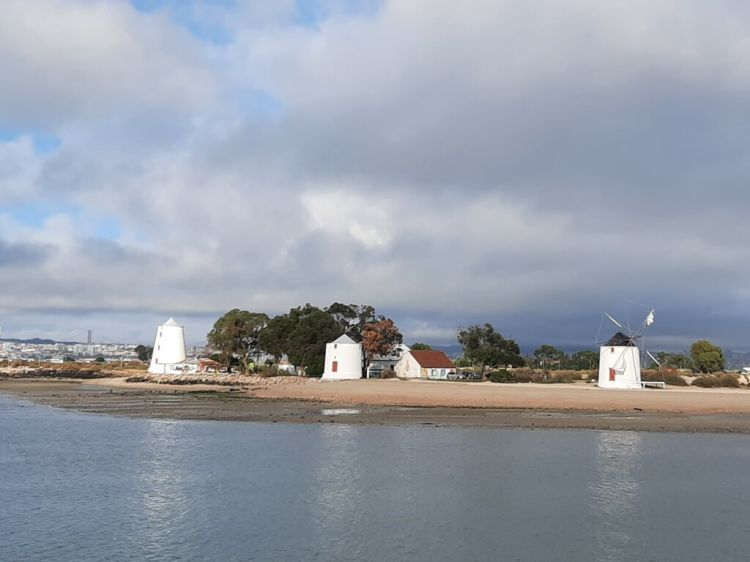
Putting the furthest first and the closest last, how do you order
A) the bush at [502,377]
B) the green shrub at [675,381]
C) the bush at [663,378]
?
the bush at [502,377], the bush at [663,378], the green shrub at [675,381]

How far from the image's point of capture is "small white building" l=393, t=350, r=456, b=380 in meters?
82.1

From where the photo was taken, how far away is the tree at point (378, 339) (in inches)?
3182

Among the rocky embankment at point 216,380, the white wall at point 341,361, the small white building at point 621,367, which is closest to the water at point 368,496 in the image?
the small white building at point 621,367

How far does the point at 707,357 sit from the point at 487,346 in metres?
35.7

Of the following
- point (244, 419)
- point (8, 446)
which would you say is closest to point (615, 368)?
point (244, 419)

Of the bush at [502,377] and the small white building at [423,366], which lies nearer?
the bush at [502,377]

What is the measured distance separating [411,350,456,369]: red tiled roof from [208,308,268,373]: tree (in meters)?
20.4

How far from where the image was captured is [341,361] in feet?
232

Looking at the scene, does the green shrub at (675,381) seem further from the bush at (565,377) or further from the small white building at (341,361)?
the small white building at (341,361)

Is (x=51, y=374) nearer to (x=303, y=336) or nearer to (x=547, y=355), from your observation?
(x=303, y=336)

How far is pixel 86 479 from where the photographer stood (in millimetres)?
21688

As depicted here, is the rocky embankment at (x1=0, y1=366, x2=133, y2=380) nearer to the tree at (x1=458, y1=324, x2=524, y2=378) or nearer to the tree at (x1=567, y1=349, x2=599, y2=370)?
the tree at (x1=458, y1=324, x2=524, y2=378)

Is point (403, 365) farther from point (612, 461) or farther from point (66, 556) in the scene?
point (66, 556)

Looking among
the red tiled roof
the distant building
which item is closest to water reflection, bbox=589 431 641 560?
the red tiled roof
